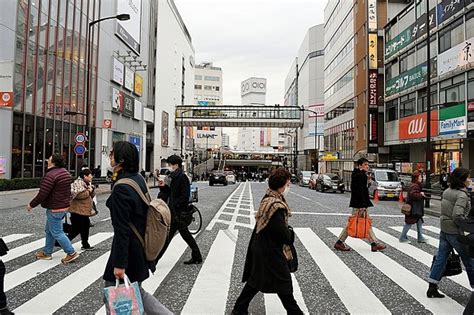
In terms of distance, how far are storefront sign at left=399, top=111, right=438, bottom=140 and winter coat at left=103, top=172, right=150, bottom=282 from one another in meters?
25.7

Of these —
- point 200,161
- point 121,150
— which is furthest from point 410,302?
point 200,161

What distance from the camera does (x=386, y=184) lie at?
76.2 ft

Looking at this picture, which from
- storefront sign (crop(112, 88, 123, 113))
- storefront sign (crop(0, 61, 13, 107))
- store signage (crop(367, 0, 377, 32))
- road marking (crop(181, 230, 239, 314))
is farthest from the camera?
storefront sign (crop(112, 88, 123, 113))

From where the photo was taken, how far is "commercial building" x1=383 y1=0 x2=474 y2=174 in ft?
69.9

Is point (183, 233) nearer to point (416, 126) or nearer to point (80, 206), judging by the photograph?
point (80, 206)

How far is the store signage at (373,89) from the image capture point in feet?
117

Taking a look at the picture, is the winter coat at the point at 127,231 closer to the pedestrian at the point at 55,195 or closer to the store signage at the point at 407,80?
the pedestrian at the point at 55,195

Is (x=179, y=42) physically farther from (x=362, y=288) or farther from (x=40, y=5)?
(x=362, y=288)

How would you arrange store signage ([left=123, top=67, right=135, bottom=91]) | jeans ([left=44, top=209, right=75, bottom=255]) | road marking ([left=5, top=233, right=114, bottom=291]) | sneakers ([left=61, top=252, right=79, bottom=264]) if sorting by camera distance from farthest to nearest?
1. store signage ([left=123, top=67, right=135, bottom=91])
2. sneakers ([left=61, top=252, right=79, bottom=264])
3. jeans ([left=44, top=209, right=75, bottom=255])
4. road marking ([left=5, top=233, right=114, bottom=291])

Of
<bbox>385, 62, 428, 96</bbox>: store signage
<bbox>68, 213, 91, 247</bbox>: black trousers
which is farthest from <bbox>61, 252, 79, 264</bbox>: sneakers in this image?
<bbox>385, 62, 428, 96</bbox>: store signage

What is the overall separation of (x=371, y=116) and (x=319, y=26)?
135 ft

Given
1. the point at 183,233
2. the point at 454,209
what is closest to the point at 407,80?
the point at 454,209

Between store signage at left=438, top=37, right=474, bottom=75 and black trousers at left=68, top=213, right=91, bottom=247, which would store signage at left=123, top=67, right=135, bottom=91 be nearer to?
store signage at left=438, top=37, right=474, bottom=75

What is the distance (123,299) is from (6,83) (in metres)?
20.9
